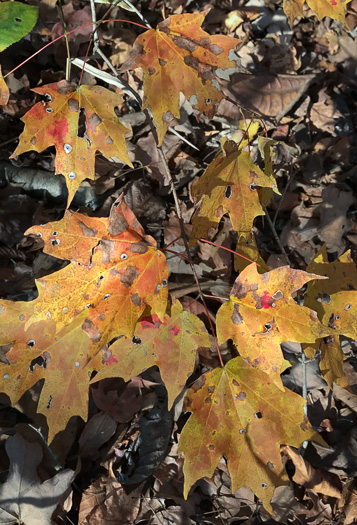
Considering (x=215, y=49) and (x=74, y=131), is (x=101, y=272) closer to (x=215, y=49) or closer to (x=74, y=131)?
(x=74, y=131)

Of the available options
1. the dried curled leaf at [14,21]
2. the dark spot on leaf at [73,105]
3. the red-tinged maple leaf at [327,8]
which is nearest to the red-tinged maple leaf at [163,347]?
the dark spot on leaf at [73,105]

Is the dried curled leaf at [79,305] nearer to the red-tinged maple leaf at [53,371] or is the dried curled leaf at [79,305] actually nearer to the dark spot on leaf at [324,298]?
the red-tinged maple leaf at [53,371]

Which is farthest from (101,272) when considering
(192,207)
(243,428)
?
(192,207)

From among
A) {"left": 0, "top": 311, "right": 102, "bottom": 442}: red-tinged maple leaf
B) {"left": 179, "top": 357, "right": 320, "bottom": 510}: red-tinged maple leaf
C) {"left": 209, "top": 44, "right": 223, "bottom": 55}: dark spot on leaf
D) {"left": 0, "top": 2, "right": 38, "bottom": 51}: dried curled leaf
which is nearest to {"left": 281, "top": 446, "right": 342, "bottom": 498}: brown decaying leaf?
{"left": 179, "top": 357, "right": 320, "bottom": 510}: red-tinged maple leaf

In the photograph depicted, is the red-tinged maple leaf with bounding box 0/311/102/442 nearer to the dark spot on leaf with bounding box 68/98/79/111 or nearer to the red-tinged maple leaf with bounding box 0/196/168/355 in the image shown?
the red-tinged maple leaf with bounding box 0/196/168/355

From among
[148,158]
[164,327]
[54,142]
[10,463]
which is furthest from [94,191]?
[10,463]

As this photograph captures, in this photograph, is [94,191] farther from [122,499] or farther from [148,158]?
[122,499]

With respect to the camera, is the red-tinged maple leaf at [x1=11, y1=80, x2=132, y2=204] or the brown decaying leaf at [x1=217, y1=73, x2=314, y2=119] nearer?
the red-tinged maple leaf at [x1=11, y1=80, x2=132, y2=204]

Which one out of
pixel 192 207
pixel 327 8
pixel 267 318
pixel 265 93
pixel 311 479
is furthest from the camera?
pixel 265 93
